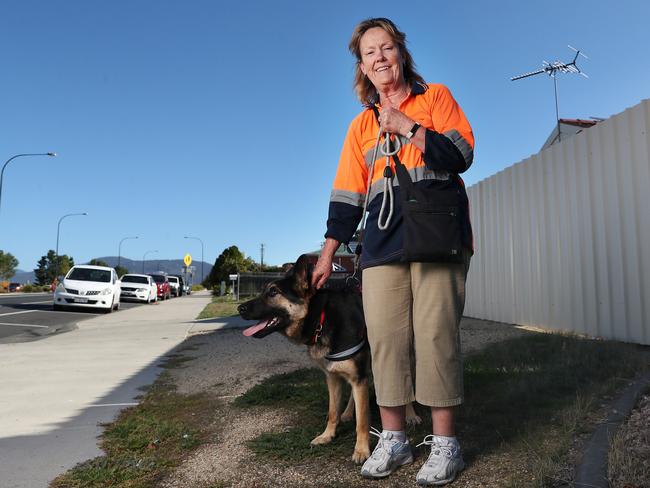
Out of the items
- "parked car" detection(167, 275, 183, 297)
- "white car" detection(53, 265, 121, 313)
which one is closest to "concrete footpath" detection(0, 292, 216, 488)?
"white car" detection(53, 265, 121, 313)

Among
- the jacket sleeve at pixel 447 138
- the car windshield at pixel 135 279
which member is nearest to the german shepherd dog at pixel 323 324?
the jacket sleeve at pixel 447 138

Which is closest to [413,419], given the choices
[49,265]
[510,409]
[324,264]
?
[510,409]

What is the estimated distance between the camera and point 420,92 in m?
2.57

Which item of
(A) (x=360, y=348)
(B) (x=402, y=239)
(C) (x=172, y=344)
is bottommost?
(C) (x=172, y=344)

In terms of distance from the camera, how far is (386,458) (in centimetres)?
246

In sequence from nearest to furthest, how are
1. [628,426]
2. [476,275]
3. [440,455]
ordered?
1. [440,455]
2. [628,426]
3. [476,275]

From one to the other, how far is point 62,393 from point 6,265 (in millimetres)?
88718

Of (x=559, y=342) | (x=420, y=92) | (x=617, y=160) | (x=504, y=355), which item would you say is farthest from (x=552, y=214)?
(x=420, y=92)

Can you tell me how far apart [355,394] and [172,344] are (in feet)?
22.5

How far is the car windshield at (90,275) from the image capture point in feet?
59.6

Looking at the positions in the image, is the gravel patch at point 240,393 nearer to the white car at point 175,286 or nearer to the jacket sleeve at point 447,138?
the jacket sleeve at point 447,138

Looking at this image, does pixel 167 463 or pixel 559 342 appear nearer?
pixel 167 463

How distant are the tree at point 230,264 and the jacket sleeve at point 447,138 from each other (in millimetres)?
51475

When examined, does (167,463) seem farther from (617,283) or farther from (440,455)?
(617,283)
